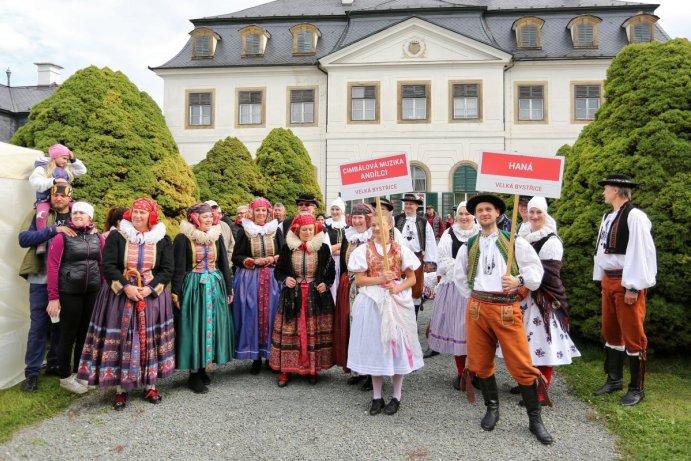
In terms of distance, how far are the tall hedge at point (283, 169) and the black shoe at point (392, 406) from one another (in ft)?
40.5

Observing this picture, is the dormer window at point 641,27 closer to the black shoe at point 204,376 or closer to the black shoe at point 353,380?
the black shoe at point 353,380

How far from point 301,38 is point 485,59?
8510 mm

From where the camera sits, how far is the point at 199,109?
2241 cm

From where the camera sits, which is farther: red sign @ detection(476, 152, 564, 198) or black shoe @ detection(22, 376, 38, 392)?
black shoe @ detection(22, 376, 38, 392)

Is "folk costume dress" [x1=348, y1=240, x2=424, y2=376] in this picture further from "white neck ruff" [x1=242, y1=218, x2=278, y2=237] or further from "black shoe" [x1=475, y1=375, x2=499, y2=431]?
"white neck ruff" [x1=242, y1=218, x2=278, y2=237]

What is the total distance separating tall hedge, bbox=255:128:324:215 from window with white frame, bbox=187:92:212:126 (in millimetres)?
6640

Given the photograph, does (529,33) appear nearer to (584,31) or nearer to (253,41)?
(584,31)

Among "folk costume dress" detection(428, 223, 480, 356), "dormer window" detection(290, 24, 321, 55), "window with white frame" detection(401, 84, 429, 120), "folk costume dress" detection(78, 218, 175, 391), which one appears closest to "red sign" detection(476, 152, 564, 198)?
"folk costume dress" detection(428, 223, 480, 356)

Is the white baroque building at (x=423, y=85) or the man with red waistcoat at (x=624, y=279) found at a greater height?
the white baroque building at (x=423, y=85)

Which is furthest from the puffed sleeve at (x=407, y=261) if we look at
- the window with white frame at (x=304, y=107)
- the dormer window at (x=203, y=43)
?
the dormer window at (x=203, y=43)

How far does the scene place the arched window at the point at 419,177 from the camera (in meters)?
21.1

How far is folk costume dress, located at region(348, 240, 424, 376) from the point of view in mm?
4148

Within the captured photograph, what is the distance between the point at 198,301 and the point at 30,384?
1805mm

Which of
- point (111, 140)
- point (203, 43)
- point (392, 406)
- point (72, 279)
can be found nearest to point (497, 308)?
point (392, 406)
